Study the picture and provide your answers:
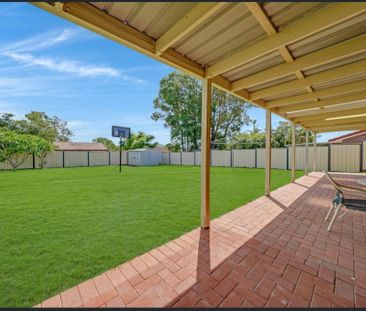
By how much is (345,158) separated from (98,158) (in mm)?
Result: 19020

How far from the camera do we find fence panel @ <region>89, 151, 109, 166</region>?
1730cm

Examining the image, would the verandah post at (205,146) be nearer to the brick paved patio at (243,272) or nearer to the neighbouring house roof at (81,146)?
the brick paved patio at (243,272)

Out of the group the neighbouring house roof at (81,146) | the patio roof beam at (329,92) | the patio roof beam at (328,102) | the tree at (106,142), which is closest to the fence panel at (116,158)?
the neighbouring house roof at (81,146)

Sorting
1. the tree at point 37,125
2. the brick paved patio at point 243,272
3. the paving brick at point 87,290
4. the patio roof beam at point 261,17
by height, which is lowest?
the brick paved patio at point 243,272

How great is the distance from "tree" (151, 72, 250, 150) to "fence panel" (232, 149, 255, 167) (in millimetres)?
7165

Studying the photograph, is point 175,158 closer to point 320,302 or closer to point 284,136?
point 284,136

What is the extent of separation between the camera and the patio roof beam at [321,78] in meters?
2.65

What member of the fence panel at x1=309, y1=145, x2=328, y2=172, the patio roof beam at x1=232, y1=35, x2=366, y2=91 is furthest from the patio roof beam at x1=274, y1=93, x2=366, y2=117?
the fence panel at x1=309, y1=145, x2=328, y2=172

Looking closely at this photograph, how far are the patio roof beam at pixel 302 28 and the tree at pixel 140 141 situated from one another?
22.9m

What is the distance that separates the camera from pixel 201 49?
2398 mm

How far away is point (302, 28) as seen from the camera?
1.81 meters

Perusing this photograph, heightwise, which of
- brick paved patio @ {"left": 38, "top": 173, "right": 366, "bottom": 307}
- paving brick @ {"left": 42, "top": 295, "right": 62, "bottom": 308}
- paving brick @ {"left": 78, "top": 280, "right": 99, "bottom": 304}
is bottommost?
brick paved patio @ {"left": 38, "top": 173, "right": 366, "bottom": 307}

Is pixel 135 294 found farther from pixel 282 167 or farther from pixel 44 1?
pixel 282 167

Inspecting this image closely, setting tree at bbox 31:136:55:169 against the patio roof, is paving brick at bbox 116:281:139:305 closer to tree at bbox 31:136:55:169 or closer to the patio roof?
the patio roof
